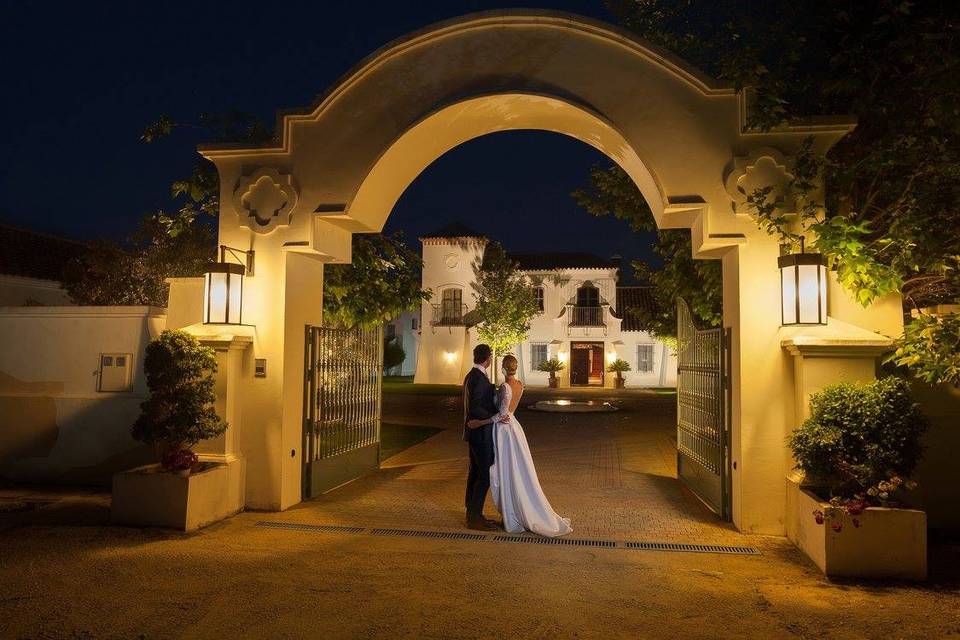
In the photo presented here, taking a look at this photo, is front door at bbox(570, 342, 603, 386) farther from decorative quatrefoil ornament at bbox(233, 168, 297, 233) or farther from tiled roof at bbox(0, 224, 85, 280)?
decorative quatrefoil ornament at bbox(233, 168, 297, 233)

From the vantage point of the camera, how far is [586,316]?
38.5 m

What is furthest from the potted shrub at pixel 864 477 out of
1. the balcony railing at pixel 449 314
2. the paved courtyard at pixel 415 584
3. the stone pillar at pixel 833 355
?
the balcony railing at pixel 449 314

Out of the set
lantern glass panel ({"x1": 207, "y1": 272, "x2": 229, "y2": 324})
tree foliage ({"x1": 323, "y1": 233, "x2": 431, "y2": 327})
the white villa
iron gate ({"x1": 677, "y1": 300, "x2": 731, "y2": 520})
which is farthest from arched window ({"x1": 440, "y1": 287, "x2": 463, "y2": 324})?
lantern glass panel ({"x1": 207, "y1": 272, "x2": 229, "y2": 324})

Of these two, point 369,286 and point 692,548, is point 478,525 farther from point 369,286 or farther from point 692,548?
point 369,286

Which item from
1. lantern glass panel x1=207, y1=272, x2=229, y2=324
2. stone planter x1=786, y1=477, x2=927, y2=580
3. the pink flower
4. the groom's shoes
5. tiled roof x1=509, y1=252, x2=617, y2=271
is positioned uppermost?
tiled roof x1=509, y1=252, x2=617, y2=271

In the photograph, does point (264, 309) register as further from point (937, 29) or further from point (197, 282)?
point (937, 29)

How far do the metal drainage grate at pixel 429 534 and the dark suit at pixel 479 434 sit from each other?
29 cm

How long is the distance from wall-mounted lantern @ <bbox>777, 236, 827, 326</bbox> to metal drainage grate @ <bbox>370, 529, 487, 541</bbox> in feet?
12.2

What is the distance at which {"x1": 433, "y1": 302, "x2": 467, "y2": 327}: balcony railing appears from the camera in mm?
37656

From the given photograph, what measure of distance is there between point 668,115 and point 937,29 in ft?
8.68

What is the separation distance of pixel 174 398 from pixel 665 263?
712cm

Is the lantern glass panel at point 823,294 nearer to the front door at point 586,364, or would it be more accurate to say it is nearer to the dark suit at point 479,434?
the dark suit at point 479,434

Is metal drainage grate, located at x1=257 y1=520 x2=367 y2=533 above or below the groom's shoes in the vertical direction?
below

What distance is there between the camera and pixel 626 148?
7.74 m
